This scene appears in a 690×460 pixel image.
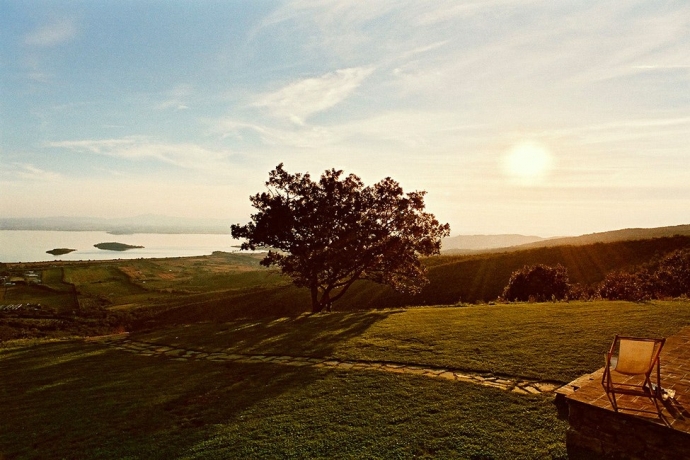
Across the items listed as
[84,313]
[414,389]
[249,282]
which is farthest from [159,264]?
[414,389]

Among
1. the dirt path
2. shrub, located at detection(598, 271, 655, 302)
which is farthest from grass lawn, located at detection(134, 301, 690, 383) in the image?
shrub, located at detection(598, 271, 655, 302)

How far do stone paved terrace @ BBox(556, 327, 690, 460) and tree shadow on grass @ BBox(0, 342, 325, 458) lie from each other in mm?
7229

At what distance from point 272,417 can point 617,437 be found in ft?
23.6

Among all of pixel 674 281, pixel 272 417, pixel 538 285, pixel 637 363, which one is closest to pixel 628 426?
pixel 637 363

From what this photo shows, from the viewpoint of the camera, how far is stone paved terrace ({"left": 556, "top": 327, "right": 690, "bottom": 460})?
6295 mm

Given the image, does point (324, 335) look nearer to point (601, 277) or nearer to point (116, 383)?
point (116, 383)

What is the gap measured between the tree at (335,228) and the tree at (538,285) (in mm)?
7033

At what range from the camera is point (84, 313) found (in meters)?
59.2

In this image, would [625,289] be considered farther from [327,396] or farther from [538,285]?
[327,396]

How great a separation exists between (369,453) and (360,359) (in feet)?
20.2

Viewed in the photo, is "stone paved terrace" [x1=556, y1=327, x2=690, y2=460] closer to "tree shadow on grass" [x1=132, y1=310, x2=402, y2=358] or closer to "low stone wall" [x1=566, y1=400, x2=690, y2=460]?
"low stone wall" [x1=566, y1=400, x2=690, y2=460]

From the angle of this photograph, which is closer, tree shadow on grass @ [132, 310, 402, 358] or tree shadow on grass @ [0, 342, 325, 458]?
tree shadow on grass @ [0, 342, 325, 458]

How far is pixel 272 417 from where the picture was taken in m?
9.69

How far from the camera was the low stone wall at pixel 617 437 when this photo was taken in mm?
6246
